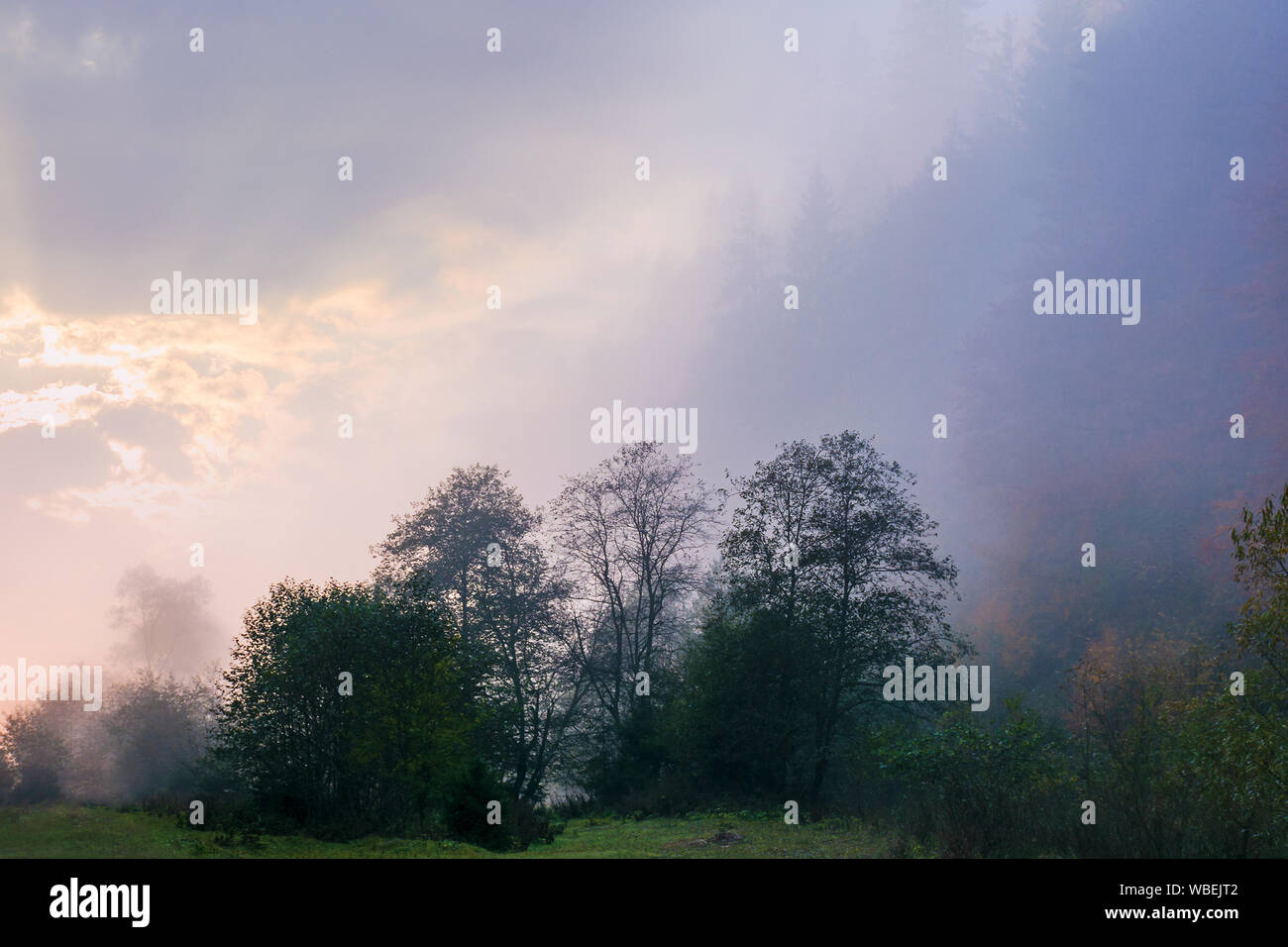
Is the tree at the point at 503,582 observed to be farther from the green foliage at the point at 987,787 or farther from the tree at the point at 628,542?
the green foliage at the point at 987,787

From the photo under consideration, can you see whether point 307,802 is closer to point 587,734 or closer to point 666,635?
point 587,734

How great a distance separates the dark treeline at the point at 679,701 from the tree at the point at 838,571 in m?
0.10

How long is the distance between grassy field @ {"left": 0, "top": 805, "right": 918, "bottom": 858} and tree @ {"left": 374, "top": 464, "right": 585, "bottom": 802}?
56.5 ft

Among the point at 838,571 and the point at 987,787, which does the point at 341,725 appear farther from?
the point at 838,571

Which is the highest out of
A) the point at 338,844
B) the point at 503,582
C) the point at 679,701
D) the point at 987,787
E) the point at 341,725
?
the point at 503,582

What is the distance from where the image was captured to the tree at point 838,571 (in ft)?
101

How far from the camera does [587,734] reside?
41.7 m

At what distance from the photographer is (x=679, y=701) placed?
33125mm

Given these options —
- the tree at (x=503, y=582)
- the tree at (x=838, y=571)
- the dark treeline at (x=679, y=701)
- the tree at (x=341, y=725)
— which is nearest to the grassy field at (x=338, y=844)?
the dark treeline at (x=679, y=701)

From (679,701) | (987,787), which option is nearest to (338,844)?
(987,787)

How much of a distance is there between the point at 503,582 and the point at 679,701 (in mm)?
12919

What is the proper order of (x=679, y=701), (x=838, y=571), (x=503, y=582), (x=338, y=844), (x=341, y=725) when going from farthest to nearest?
(x=503, y=582) < (x=679, y=701) < (x=838, y=571) < (x=341, y=725) < (x=338, y=844)

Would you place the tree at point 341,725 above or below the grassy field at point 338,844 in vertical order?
above
